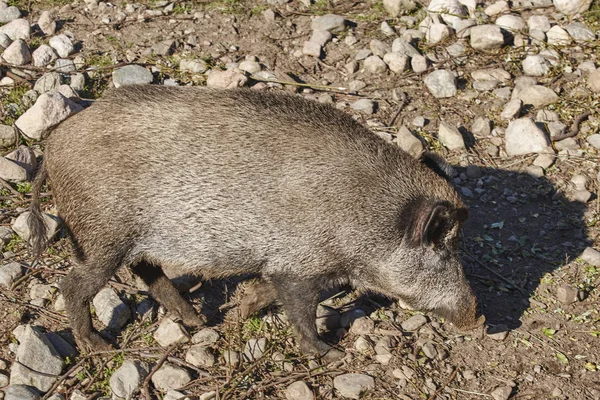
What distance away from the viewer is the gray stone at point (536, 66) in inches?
302

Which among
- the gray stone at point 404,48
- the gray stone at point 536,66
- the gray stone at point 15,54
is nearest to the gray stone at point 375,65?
the gray stone at point 404,48

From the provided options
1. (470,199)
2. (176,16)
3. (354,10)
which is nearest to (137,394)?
(470,199)

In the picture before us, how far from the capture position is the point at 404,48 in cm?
779

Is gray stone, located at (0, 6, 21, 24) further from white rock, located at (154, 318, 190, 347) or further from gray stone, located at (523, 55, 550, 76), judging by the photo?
gray stone, located at (523, 55, 550, 76)

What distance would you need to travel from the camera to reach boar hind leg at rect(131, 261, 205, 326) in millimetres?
5590

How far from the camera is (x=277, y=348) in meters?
5.48

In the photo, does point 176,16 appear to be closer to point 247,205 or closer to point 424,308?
point 247,205

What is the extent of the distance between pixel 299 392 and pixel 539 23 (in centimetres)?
497

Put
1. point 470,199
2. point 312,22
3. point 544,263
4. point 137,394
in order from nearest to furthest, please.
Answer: point 137,394 → point 544,263 → point 470,199 → point 312,22

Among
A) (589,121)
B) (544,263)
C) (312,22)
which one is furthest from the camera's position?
(312,22)

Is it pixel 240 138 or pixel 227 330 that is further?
pixel 227 330

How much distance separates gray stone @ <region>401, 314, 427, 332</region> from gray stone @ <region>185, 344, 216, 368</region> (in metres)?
1.38

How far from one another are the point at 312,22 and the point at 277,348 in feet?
12.7

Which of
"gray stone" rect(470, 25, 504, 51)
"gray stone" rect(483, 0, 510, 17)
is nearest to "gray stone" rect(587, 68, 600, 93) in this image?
"gray stone" rect(470, 25, 504, 51)
